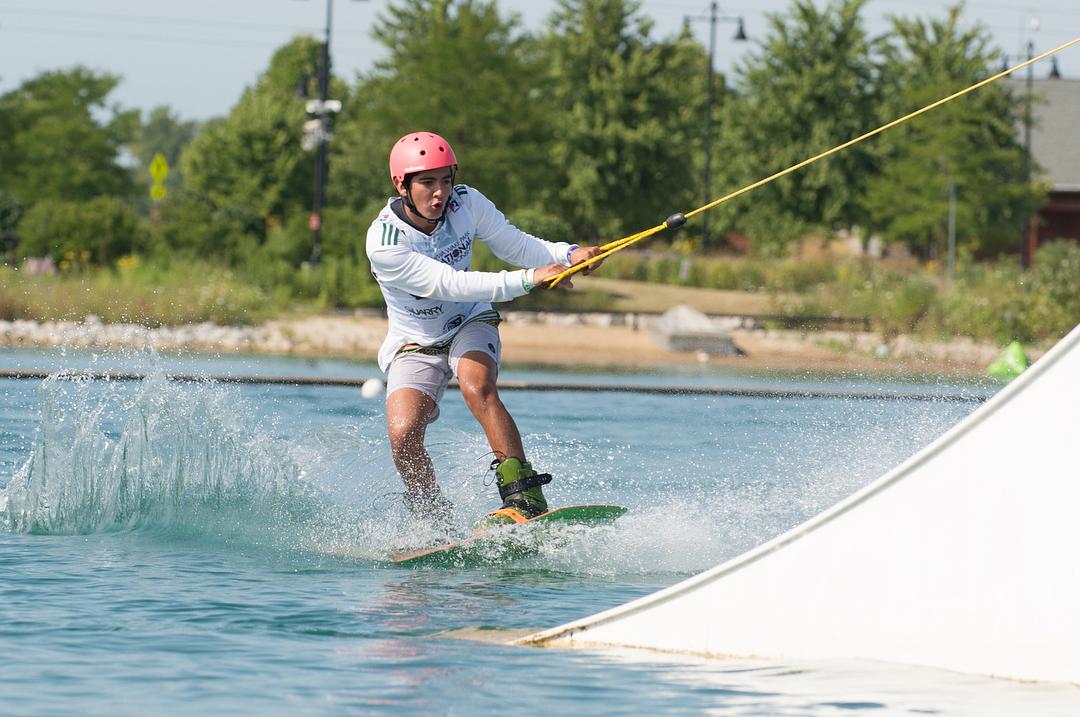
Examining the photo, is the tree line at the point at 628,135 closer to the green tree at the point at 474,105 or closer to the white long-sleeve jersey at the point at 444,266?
the green tree at the point at 474,105

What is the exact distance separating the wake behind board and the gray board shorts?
2.31 feet

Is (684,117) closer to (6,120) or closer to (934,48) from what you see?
(934,48)

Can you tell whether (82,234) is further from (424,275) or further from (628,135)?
(424,275)

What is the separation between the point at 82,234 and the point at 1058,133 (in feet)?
126

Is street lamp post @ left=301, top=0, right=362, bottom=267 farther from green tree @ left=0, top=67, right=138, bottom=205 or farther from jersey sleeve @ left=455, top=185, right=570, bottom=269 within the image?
jersey sleeve @ left=455, top=185, right=570, bottom=269

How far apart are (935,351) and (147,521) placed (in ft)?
66.1

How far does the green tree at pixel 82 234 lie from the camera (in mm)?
31906

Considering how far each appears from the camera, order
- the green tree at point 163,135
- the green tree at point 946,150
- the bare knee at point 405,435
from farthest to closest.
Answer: the green tree at point 163,135
the green tree at point 946,150
the bare knee at point 405,435

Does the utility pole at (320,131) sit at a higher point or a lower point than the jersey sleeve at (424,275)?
higher

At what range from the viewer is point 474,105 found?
37688 mm

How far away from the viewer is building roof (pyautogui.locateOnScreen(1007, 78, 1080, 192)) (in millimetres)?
55375

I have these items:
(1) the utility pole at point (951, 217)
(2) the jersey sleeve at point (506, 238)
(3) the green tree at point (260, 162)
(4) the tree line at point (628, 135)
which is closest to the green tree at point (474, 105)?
(4) the tree line at point (628, 135)

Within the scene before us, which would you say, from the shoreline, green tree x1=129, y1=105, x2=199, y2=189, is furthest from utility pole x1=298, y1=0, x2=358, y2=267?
green tree x1=129, y1=105, x2=199, y2=189

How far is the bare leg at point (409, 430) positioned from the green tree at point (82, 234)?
81.2 ft
